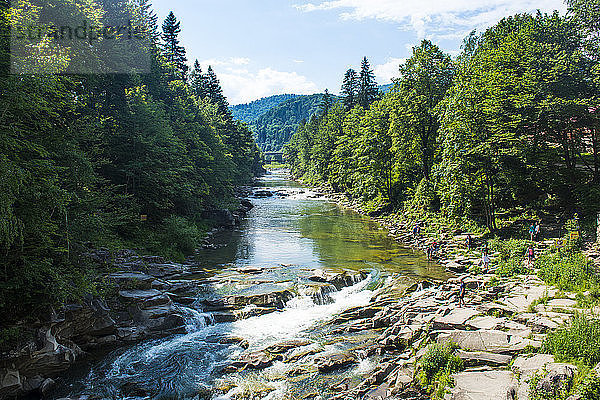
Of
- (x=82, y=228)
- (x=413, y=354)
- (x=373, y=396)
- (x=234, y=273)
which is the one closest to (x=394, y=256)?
(x=234, y=273)

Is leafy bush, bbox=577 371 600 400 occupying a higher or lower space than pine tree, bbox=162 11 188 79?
lower

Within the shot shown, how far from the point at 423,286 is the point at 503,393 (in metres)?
11.8

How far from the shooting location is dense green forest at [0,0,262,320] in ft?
40.3

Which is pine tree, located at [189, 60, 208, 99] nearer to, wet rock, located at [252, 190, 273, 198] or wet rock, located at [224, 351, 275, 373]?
wet rock, located at [252, 190, 273, 198]

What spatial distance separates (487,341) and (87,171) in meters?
16.3

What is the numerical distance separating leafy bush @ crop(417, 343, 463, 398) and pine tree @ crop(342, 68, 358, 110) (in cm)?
7005

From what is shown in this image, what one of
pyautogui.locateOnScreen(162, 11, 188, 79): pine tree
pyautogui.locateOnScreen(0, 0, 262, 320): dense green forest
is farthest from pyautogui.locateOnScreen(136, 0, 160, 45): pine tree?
pyautogui.locateOnScreen(162, 11, 188, 79): pine tree

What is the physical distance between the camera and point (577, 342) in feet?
33.5

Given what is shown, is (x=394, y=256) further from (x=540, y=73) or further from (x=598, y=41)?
(x=598, y=41)

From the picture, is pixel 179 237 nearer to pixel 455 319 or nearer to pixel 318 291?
pixel 318 291

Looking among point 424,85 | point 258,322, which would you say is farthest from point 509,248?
point 424,85

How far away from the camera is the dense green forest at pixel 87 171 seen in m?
12.3

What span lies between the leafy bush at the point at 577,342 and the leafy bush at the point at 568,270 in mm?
5240

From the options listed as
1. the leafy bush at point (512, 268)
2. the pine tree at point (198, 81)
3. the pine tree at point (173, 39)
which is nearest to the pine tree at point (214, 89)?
the pine tree at point (198, 81)
